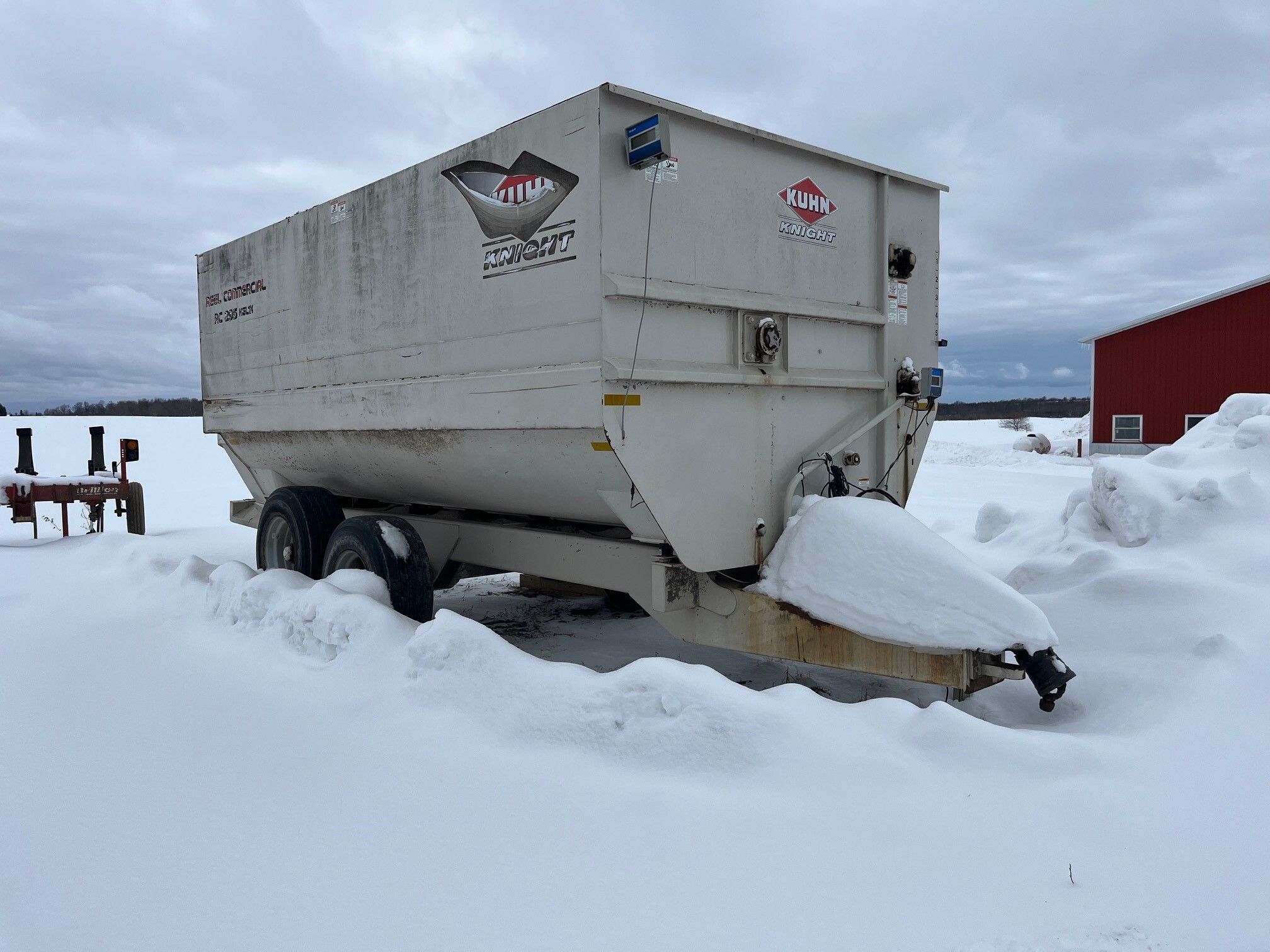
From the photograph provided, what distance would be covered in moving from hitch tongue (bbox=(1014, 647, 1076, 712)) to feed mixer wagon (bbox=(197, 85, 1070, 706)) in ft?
0.03

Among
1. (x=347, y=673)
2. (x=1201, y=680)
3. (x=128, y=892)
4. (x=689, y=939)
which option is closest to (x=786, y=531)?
(x=1201, y=680)

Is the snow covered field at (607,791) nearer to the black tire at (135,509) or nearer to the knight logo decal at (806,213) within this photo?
the knight logo decal at (806,213)

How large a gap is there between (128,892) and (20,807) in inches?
33.0

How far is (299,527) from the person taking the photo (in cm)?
658

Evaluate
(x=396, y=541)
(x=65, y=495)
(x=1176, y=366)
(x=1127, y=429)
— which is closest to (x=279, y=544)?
(x=396, y=541)

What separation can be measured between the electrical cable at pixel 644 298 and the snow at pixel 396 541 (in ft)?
6.89

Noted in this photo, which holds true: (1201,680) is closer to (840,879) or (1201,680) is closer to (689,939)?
(840,879)

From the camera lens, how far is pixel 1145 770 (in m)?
3.17

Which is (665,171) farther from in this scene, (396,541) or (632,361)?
(396,541)

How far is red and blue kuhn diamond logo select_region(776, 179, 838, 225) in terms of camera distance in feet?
16.0

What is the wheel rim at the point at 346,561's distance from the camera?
586 cm

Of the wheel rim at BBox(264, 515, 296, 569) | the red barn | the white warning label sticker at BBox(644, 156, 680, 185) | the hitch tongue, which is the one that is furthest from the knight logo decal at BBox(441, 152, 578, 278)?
the red barn

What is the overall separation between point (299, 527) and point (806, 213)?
424 cm

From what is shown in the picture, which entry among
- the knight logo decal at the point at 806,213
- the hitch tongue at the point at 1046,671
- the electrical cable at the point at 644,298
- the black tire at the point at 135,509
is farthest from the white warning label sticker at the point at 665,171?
the black tire at the point at 135,509
